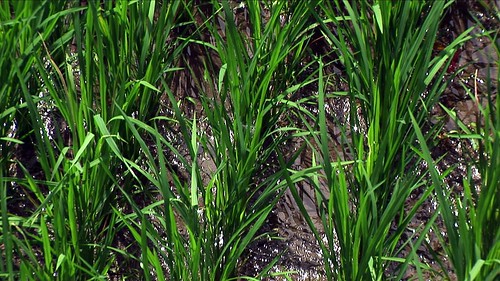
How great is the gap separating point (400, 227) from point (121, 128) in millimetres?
701

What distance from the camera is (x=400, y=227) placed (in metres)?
1.66

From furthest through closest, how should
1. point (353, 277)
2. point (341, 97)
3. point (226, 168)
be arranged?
1. point (341, 97)
2. point (226, 168)
3. point (353, 277)

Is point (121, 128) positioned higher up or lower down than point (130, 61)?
lower down

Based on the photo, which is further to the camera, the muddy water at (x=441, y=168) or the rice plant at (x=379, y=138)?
the muddy water at (x=441, y=168)

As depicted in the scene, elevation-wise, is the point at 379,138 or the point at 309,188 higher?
the point at 379,138

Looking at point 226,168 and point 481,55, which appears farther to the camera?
point 481,55

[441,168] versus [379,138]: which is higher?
[379,138]

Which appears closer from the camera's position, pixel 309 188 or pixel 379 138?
pixel 379 138

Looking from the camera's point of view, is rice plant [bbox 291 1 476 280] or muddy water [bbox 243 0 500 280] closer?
rice plant [bbox 291 1 476 280]

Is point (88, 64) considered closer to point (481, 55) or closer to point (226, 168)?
point (226, 168)

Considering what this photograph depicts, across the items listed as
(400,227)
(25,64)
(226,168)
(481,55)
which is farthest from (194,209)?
(481,55)

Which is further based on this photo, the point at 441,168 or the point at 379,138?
the point at 441,168

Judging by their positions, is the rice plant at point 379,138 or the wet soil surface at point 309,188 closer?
the rice plant at point 379,138

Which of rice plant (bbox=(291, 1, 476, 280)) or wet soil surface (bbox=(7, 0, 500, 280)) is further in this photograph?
wet soil surface (bbox=(7, 0, 500, 280))
